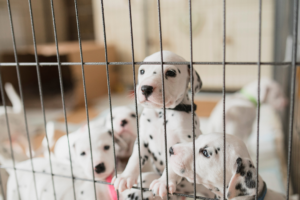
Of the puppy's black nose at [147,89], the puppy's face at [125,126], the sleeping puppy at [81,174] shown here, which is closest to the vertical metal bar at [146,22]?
the puppy's face at [125,126]

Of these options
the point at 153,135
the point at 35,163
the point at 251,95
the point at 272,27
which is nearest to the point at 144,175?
the point at 153,135

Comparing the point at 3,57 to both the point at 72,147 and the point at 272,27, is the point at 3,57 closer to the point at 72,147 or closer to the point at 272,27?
the point at 72,147

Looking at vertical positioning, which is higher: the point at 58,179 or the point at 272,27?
the point at 272,27

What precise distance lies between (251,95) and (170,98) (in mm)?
1283

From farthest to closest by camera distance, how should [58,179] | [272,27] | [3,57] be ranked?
1. [3,57]
2. [272,27]
3. [58,179]

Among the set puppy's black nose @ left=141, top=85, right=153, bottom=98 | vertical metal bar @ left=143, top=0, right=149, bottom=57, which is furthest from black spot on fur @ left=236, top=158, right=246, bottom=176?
vertical metal bar @ left=143, top=0, right=149, bottom=57

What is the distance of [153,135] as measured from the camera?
1.05 metres

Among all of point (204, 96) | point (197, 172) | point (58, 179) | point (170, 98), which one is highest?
point (170, 98)

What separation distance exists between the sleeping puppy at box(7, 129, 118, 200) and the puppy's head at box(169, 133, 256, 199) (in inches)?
13.6

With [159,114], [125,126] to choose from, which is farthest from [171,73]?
[125,126]

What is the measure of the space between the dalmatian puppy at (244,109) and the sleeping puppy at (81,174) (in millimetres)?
913

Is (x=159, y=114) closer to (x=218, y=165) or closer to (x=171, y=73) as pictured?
(x=171, y=73)

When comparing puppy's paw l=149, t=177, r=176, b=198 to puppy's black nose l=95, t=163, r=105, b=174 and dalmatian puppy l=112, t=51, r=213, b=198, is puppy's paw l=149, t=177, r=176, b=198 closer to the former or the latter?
dalmatian puppy l=112, t=51, r=213, b=198

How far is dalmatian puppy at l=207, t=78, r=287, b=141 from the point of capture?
1.91 meters
